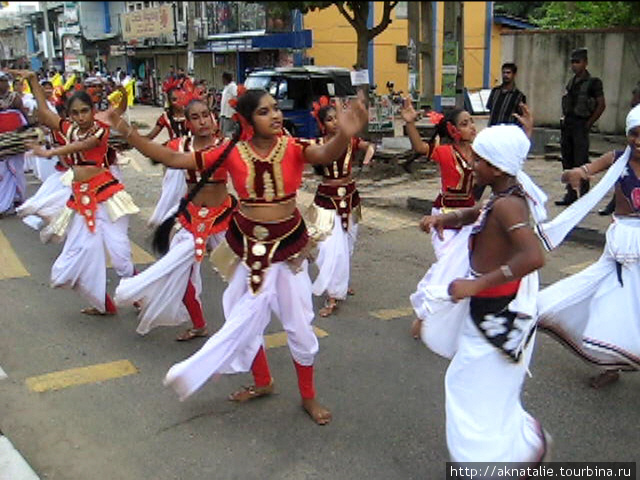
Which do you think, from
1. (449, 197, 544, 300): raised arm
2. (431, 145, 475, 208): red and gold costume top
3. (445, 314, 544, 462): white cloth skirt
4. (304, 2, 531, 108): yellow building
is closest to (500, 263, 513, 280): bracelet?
(449, 197, 544, 300): raised arm

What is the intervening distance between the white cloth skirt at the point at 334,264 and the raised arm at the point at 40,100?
2549 millimetres

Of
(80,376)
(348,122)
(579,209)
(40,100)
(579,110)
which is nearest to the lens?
(348,122)

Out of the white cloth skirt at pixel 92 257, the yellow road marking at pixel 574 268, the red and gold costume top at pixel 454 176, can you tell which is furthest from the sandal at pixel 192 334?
the yellow road marking at pixel 574 268

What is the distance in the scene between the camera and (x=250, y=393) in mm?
4223

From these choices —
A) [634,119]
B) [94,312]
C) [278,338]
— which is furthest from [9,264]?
[634,119]

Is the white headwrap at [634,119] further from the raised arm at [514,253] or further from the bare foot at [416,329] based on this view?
the bare foot at [416,329]

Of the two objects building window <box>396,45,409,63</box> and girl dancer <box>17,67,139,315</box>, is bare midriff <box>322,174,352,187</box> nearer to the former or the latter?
girl dancer <box>17,67,139,315</box>

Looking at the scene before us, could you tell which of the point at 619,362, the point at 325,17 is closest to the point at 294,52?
the point at 325,17

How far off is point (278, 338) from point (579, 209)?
8.40 feet

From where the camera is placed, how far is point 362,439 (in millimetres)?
3734

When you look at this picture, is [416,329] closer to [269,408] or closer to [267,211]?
[269,408]

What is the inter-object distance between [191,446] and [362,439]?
950 millimetres

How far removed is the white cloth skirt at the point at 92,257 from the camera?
553 cm

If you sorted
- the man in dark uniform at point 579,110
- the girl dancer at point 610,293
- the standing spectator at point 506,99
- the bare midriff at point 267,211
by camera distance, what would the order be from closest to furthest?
the bare midriff at point 267,211 < the girl dancer at point 610,293 < the man in dark uniform at point 579,110 < the standing spectator at point 506,99
